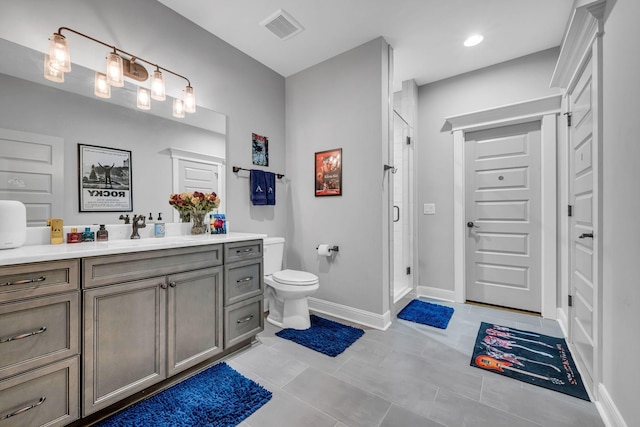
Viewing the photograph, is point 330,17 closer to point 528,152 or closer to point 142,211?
point 142,211

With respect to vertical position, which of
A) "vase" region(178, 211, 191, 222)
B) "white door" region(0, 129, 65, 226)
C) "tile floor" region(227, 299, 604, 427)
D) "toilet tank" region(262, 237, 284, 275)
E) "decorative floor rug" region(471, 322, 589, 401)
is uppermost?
"white door" region(0, 129, 65, 226)

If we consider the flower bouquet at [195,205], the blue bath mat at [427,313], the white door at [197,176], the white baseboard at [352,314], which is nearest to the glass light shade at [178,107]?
the white door at [197,176]

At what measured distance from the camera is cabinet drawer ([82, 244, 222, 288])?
4.33 feet

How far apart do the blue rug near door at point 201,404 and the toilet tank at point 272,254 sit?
109cm

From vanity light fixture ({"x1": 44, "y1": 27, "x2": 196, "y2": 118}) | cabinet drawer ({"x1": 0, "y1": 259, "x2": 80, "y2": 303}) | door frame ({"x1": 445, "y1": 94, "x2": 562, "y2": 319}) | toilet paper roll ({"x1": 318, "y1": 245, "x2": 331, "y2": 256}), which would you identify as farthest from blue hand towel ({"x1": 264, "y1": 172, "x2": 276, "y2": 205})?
door frame ({"x1": 445, "y1": 94, "x2": 562, "y2": 319})

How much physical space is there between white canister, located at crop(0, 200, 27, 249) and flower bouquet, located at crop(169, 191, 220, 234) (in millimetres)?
822

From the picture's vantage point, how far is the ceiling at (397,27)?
210 cm

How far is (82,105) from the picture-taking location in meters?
1.71

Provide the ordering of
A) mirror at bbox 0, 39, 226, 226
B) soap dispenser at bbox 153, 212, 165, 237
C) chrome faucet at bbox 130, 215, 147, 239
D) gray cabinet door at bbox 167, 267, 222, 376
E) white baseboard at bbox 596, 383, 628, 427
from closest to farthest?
white baseboard at bbox 596, 383, 628, 427 → mirror at bbox 0, 39, 226, 226 → gray cabinet door at bbox 167, 267, 222, 376 → chrome faucet at bbox 130, 215, 147, 239 → soap dispenser at bbox 153, 212, 165, 237

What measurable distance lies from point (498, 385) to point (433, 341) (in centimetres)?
59

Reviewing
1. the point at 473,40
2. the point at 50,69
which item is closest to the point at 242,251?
the point at 50,69

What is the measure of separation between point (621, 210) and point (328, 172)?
2099 millimetres

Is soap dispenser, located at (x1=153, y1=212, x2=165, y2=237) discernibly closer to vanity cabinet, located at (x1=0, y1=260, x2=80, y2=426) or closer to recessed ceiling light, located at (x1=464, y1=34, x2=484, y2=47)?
vanity cabinet, located at (x1=0, y1=260, x2=80, y2=426)

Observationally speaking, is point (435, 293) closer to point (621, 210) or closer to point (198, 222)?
point (621, 210)
